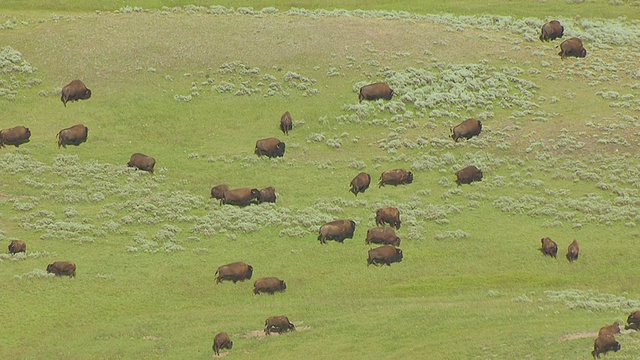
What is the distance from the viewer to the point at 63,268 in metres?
42.7

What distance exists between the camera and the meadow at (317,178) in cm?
3981

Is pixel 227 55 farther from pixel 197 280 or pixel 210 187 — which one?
pixel 197 280

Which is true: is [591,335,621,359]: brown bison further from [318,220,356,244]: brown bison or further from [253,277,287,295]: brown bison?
[318,220,356,244]: brown bison

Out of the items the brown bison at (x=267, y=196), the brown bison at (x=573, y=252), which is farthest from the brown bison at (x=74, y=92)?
the brown bison at (x=573, y=252)

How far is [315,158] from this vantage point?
55.6m

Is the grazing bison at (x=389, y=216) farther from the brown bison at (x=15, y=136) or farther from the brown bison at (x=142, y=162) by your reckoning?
the brown bison at (x=15, y=136)

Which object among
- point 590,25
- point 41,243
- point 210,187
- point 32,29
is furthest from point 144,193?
point 590,25

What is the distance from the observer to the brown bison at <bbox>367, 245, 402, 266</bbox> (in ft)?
148

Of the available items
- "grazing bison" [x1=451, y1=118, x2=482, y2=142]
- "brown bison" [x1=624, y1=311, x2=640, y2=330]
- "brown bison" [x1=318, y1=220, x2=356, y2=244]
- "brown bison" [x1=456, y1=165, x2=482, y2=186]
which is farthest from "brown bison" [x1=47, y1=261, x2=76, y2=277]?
"grazing bison" [x1=451, y1=118, x2=482, y2=142]

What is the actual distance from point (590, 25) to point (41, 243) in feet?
149

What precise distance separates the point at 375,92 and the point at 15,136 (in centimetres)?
2102

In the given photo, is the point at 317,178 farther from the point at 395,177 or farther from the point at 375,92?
the point at 375,92

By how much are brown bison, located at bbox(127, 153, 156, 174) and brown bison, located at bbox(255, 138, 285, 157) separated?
5890 millimetres

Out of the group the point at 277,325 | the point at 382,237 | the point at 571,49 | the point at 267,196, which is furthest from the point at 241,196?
the point at 571,49
